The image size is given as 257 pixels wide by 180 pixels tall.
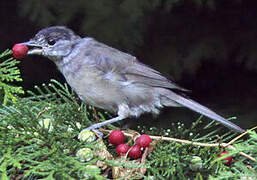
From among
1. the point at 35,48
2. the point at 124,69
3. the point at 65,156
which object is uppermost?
the point at 124,69

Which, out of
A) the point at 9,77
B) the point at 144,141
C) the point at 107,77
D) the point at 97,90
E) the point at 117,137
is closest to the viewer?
the point at 144,141

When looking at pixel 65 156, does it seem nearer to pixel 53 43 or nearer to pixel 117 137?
pixel 117 137

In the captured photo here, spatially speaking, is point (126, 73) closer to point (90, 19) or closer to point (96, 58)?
point (96, 58)

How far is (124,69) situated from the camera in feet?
11.3

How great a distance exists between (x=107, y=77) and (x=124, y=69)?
0.18 m

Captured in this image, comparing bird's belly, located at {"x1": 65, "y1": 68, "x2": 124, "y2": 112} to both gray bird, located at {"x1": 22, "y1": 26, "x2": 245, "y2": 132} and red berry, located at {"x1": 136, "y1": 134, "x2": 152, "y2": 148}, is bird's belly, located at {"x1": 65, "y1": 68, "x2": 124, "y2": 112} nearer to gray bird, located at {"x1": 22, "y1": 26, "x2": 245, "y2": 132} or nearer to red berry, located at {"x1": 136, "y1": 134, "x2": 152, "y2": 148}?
gray bird, located at {"x1": 22, "y1": 26, "x2": 245, "y2": 132}

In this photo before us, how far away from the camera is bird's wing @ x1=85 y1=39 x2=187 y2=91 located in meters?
3.38

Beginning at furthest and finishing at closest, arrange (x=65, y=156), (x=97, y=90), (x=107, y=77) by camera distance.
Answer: (x=107, y=77) < (x=97, y=90) < (x=65, y=156)

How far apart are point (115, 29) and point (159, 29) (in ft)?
2.14

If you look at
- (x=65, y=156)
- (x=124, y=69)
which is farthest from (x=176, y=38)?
(x=65, y=156)

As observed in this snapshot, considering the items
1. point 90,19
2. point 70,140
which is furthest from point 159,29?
point 70,140

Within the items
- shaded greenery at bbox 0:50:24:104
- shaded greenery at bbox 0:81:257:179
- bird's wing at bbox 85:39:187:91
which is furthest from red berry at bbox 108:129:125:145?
bird's wing at bbox 85:39:187:91

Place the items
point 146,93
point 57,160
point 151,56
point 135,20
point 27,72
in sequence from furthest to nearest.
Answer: point 27,72
point 151,56
point 135,20
point 146,93
point 57,160

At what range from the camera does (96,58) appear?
343 centimetres
